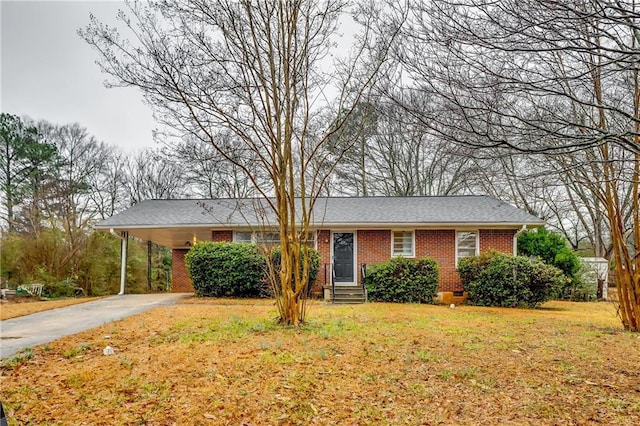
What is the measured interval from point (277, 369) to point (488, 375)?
2211 millimetres

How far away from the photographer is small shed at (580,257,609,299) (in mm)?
16188

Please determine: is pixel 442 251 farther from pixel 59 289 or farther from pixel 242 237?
pixel 59 289

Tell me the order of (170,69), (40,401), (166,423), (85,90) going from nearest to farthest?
(166,423) < (40,401) < (170,69) < (85,90)

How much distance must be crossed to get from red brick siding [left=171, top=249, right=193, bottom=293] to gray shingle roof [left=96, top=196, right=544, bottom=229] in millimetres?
2634

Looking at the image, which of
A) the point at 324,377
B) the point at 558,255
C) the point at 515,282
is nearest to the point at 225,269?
the point at 515,282

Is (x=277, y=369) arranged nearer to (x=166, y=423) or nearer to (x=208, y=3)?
(x=166, y=423)

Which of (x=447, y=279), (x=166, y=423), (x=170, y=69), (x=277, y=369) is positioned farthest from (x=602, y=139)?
(x=447, y=279)

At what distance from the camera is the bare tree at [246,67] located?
671 cm

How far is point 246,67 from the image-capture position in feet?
23.3

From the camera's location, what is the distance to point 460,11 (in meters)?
4.54

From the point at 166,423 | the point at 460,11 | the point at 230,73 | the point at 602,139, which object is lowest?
the point at 166,423

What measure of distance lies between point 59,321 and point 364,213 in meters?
10.1

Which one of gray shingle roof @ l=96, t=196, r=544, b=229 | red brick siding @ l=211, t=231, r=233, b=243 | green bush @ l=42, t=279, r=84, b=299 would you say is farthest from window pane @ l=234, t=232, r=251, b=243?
green bush @ l=42, t=279, r=84, b=299

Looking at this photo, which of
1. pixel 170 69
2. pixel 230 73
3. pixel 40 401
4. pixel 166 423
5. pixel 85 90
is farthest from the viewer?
pixel 85 90
